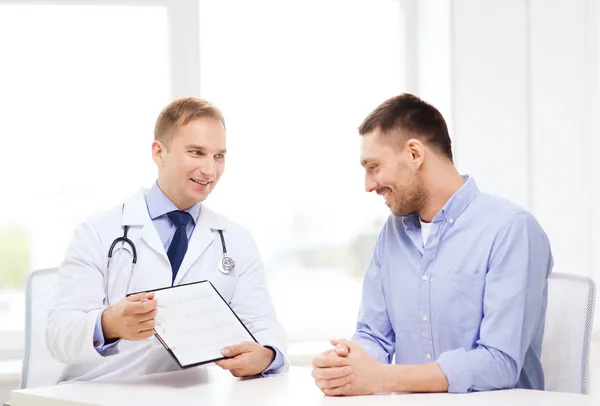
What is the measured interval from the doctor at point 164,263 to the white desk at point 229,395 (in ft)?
0.32

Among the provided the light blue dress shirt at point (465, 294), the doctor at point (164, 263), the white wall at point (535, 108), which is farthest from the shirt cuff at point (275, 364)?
the white wall at point (535, 108)

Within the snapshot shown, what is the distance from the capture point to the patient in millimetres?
1893

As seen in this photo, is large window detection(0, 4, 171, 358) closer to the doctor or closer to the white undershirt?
the doctor

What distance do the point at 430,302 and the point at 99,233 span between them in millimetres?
972

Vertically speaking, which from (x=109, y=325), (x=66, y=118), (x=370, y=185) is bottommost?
(x=109, y=325)

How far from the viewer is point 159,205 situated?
8.11 feet

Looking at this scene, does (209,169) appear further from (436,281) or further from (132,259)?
(436,281)

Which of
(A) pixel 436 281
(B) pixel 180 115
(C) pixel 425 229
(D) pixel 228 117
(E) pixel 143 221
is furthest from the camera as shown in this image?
(D) pixel 228 117

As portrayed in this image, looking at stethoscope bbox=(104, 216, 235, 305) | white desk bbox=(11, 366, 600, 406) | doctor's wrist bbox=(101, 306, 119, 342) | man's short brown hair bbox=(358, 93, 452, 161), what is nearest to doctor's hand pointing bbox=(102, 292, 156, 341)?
doctor's wrist bbox=(101, 306, 119, 342)

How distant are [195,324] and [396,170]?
2.22 ft

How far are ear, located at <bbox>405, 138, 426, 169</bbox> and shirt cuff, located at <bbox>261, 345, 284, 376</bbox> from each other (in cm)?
64

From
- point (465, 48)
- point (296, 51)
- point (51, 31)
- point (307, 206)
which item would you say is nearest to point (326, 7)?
point (296, 51)

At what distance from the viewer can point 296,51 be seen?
12.7 ft

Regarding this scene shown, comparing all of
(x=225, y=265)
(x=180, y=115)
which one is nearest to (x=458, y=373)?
(x=225, y=265)
